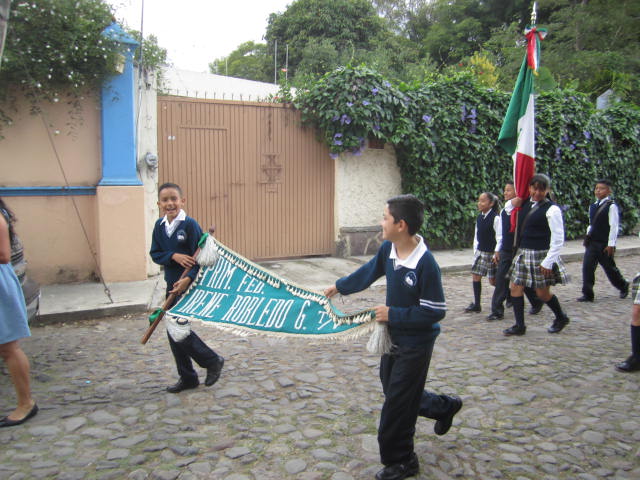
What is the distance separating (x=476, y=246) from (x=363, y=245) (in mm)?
3629

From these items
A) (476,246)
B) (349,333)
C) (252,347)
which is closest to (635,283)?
(476,246)

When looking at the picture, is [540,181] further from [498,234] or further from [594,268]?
[594,268]

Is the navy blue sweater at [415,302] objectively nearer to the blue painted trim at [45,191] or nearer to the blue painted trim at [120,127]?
the blue painted trim at [120,127]

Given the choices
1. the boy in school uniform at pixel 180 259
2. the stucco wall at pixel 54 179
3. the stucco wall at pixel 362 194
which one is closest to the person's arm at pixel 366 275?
the boy in school uniform at pixel 180 259

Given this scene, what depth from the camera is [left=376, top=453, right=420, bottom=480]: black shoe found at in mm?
2920

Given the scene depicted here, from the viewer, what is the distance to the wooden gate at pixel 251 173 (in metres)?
8.47

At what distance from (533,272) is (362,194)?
15.7 feet

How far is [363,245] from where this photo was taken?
33.1 feet

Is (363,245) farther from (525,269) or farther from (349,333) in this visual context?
(349,333)

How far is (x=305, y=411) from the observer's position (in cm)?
384

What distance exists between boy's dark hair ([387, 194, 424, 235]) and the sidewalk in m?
2.17

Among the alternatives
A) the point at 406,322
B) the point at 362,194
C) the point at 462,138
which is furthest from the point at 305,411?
the point at 462,138

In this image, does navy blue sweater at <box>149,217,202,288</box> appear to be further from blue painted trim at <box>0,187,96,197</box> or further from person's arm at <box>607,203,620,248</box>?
person's arm at <box>607,203,620,248</box>

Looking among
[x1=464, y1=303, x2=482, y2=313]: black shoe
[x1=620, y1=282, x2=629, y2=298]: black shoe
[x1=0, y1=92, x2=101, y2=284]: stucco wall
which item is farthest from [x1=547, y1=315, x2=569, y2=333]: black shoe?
[x1=0, y1=92, x2=101, y2=284]: stucco wall
